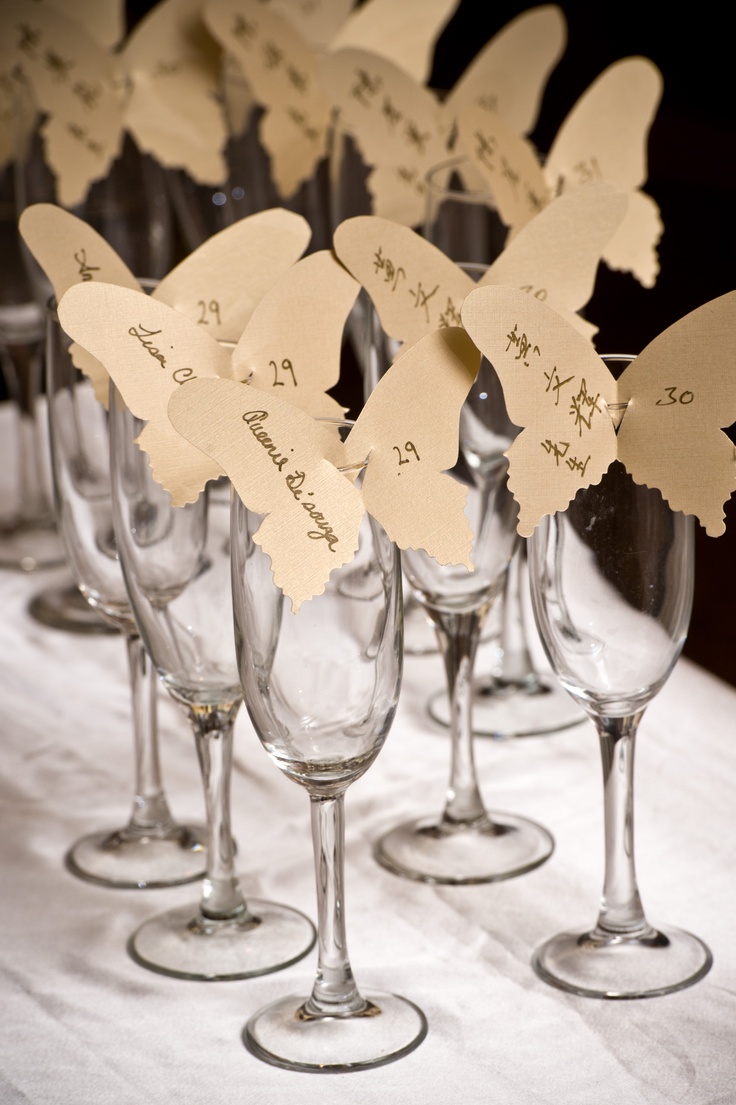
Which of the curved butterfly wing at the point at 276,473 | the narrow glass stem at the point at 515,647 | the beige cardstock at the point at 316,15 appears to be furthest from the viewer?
the beige cardstock at the point at 316,15

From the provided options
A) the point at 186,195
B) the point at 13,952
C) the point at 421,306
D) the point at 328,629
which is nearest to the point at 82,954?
the point at 13,952

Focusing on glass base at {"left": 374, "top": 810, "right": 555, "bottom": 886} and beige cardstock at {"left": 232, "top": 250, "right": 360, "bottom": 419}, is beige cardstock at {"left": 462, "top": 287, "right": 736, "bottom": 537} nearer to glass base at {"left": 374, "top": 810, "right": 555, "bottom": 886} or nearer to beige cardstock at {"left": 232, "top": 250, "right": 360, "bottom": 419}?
beige cardstock at {"left": 232, "top": 250, "right": 360, "bottom": 419}

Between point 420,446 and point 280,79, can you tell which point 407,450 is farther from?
point 280,79

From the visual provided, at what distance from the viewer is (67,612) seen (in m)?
1.39

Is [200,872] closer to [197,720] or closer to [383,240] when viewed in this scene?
[197,720]

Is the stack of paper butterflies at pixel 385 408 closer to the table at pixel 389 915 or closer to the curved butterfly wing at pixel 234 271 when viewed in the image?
the curved butterfly wing at pixel 234 271

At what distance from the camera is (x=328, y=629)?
73 centimetres

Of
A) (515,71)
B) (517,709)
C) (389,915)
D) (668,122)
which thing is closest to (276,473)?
(389,915)

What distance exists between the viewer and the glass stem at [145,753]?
103 centimetres

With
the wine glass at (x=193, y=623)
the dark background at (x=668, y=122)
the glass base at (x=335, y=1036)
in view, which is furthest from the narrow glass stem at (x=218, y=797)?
the dark background at (x=668, y=122)

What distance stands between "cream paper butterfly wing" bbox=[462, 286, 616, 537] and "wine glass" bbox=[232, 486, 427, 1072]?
0.08 m

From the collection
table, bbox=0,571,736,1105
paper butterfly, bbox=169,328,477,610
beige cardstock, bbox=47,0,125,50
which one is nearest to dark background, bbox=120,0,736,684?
beige cardstock, bbox=47,0,125,50

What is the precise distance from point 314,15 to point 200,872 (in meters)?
1.10

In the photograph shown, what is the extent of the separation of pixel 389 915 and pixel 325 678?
0.26 m
